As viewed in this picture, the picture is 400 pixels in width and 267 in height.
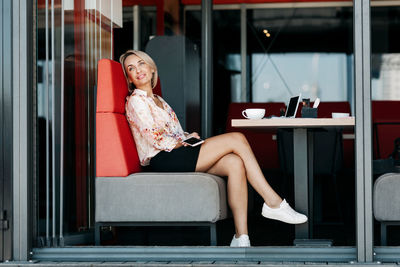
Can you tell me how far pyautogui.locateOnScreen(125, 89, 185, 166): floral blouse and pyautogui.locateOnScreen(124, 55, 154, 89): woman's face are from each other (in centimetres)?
14

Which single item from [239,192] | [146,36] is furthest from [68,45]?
[146,36]

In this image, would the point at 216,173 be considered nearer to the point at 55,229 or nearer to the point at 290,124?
the point at 290,124

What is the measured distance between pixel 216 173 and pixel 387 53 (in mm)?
7749

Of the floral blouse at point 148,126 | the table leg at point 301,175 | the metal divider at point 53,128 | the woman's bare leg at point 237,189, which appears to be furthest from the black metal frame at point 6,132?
the table leg at point 301,175

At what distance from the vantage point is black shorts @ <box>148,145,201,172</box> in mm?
4184

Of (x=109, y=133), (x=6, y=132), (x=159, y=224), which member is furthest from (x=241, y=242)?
(x=6, y=132)

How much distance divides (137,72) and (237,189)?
1.06m

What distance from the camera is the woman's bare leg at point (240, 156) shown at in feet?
13.0

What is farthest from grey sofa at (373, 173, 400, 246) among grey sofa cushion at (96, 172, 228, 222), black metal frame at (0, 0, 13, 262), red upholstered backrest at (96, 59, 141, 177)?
black metal frame at (0, 0, 13, 262)

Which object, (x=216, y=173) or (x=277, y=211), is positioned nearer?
(x=277, y=211)

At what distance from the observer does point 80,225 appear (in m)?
4.17

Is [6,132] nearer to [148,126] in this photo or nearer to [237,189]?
[148,126]

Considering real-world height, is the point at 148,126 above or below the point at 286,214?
above

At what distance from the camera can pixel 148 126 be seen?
163 inches
